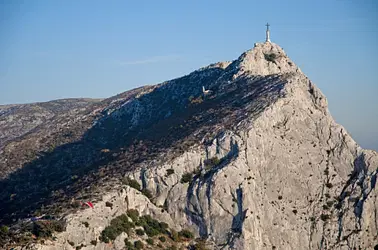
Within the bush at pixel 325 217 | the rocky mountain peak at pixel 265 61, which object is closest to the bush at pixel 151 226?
the bush at pixel 325 217

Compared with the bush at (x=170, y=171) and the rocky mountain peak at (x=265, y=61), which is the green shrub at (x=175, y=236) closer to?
the bush at (x=170, y=171)

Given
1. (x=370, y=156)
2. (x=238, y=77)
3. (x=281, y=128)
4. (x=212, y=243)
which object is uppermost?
(x=238, y=77)

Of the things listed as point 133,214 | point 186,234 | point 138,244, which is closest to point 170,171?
point 133,214

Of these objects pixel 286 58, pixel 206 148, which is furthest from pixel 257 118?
pixel 286 58

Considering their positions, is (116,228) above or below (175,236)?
above

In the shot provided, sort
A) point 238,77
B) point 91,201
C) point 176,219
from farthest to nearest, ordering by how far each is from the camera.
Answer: point 238,77, point 176,219, point 91,201

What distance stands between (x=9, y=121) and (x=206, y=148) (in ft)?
426

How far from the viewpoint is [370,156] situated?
7169 centimetres

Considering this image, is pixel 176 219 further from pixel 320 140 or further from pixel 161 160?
pixel 320 140

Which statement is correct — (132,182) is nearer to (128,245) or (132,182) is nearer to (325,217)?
(128,245)

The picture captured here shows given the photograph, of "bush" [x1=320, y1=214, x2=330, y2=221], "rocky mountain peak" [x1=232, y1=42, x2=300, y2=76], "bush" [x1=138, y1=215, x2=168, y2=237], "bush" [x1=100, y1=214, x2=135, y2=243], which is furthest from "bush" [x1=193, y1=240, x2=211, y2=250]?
"rocky mountain peak" [x1=232, y1=42, x2=300, y2=76]

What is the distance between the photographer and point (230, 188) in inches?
2586

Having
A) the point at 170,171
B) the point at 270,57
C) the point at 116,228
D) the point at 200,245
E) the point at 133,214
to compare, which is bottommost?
the point at 200,245

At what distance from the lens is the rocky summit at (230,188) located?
59.8 meters
